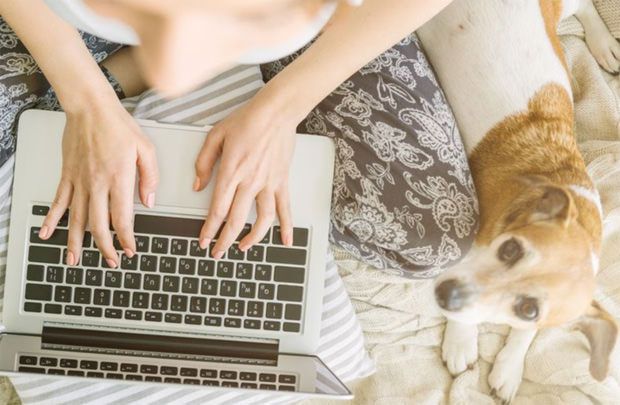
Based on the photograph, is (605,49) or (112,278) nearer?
(112,278)

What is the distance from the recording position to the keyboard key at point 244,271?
106 centimetres

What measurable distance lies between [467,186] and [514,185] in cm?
13

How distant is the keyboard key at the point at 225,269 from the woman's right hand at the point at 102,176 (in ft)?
0.46

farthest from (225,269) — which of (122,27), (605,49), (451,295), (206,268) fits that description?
(605,49)

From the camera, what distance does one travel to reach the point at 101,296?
1048mm

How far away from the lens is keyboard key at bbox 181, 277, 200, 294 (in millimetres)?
1056

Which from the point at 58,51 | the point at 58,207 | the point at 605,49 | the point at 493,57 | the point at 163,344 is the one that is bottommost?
the point at 163,344

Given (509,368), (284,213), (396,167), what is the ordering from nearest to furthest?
(284,213)
(396,167)
(509,368)

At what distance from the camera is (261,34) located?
340mm

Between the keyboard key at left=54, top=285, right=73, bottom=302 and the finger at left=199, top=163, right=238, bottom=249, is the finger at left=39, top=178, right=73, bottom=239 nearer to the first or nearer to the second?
the keyboard key at left=54, top=285, right=73, bottom=302

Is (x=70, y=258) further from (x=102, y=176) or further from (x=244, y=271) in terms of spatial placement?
(x=244, y=271)

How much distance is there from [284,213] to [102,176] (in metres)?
0.29

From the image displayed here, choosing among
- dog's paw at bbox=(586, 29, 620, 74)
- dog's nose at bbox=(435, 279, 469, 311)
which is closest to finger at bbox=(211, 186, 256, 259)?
dog's nose at bbox=(435, 279, 469, 311)

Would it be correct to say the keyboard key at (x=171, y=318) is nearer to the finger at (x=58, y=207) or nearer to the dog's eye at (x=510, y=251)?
the finger at (x=58, y=207)
